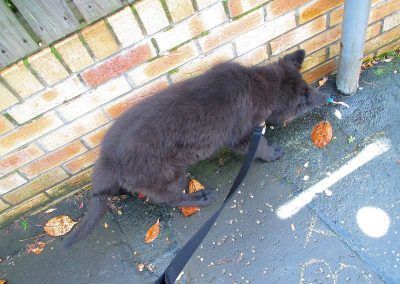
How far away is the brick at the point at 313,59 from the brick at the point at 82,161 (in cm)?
184

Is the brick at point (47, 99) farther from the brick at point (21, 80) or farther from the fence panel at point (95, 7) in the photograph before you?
the fence panel at point (95, 7)

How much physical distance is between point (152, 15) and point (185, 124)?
711 mm

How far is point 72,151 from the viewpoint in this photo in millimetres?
2768

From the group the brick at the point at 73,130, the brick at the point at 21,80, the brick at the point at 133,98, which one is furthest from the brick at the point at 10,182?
the brick at the point at 133,98

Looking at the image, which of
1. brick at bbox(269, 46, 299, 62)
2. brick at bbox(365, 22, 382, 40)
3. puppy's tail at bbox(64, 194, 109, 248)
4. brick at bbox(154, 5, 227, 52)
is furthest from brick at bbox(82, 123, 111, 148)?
brick at bbox(365, 22, 382, 40)

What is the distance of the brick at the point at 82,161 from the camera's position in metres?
2.86

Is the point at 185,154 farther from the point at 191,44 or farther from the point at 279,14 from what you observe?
the point at 279,14

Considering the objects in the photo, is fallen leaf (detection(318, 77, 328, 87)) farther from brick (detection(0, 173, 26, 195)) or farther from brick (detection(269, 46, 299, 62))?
brick (detection(0, 173, 26, 195))

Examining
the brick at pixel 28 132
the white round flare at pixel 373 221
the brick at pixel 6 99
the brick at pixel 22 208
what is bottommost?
the white round flare at pixel 373 221

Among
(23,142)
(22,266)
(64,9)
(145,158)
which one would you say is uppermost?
(64,9)

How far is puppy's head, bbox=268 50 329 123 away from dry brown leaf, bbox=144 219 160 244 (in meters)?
1.21

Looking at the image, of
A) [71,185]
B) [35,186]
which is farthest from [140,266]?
[35,186]

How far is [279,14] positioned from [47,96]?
1697mm

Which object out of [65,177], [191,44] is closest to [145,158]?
[191,44]
